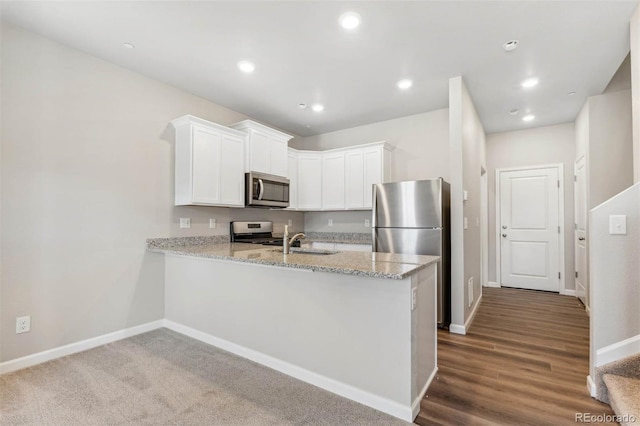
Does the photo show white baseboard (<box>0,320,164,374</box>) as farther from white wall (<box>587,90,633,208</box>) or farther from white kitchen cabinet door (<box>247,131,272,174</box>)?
white wall (<box>587,90,633,208</box>)

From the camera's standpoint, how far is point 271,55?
9.13 feet

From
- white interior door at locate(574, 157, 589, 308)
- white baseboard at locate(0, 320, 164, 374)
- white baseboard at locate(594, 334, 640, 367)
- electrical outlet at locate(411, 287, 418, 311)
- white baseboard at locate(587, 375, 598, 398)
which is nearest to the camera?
electrical outlet at locate(411, 287, 418, 311)

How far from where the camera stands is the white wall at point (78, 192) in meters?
2.36

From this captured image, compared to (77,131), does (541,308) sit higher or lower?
lower

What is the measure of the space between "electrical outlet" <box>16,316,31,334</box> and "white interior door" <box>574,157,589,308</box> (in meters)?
5.98

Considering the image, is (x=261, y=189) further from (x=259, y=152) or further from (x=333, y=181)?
(x=333, y=181)

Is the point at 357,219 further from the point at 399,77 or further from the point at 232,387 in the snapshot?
the point at 232,387

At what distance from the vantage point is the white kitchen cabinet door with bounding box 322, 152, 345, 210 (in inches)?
184

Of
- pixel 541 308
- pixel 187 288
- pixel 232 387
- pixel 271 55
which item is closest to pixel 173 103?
pixel 271 55

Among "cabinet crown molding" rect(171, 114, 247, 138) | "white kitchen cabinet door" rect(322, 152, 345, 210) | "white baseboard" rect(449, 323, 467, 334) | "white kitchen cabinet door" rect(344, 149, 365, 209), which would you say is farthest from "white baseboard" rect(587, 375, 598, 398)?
"cabinet crown molding" rect(171, 114, 247, 138)

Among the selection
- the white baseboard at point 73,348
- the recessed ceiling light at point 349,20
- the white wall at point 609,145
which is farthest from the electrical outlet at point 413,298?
the white wall at point 609,145

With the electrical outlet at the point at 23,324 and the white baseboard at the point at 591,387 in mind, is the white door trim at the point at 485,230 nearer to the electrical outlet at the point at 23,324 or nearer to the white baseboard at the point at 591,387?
the white baseboard at the point at 591,387

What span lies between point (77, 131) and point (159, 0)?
4.70 feet

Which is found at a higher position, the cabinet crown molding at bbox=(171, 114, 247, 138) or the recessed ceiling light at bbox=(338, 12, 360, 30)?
the recessed ceiling light at bbox=(338, 12, 360, 30)
